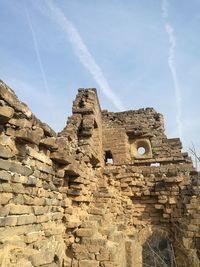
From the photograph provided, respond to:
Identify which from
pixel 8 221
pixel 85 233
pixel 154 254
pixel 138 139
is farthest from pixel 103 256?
pixel 138 139

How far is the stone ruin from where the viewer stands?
10.9 ft

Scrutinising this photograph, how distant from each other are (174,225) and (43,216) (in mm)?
4824

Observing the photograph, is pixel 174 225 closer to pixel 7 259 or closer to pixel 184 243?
pixel 184 243

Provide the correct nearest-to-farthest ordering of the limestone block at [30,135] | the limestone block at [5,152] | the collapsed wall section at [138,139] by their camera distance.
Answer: the limestone block at [5,152] < the limestone block at [30,135] < the collapsed wall section at [138,139]

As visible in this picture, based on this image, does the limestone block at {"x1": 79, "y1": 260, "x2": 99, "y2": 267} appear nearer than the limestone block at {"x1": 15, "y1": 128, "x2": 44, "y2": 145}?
No

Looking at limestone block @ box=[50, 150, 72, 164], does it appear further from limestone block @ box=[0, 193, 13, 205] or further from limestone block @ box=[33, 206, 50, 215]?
limestone block @ box=[0, 193, 13, 205]

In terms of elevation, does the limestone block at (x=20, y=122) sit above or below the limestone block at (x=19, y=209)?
above

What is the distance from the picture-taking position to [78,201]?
18.6 ft

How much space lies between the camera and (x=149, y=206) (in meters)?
8.17

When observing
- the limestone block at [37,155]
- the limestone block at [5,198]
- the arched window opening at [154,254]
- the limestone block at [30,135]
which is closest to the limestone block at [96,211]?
the arched window opening at [154,254]

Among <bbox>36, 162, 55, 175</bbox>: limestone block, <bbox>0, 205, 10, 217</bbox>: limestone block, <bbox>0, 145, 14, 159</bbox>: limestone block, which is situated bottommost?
<bbox>0, 205, 10, 217</bbox>: limestone block

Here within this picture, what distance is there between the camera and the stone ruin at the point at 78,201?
3330 millimetres

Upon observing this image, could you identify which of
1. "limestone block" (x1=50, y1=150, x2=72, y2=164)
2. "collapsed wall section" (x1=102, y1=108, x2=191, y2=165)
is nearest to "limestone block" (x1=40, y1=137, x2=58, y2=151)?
"limestone block" (x1=50, y1=150, x2=72, y2=164)

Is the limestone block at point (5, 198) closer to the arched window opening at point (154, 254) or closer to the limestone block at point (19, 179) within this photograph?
the limestone block at point (19, 179)
